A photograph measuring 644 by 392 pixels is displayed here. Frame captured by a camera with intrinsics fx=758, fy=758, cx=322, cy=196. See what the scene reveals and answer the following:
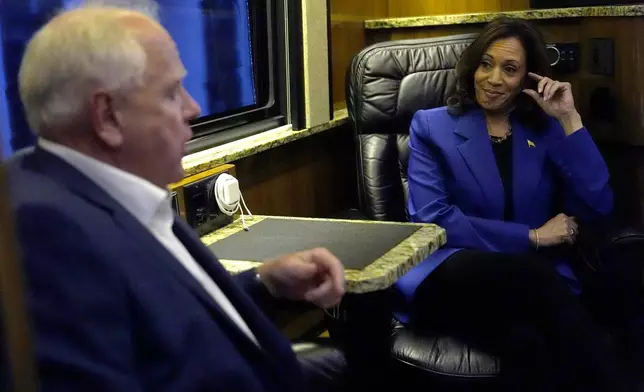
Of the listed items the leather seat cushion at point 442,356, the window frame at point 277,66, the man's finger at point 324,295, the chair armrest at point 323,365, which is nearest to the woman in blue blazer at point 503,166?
the leather seat cushion at point 442,356

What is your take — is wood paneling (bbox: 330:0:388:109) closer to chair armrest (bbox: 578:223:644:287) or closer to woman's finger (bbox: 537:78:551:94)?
woman's finger (bbox: 537:78:551:94)

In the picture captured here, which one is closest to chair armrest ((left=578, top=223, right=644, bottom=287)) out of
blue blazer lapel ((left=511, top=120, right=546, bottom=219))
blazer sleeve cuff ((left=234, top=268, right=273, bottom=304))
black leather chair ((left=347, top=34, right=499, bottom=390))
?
blue blazer lapel ((left=511, top=120, right=546, bottom=219))

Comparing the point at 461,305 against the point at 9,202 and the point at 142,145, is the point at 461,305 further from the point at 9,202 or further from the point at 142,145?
the point at 9,202

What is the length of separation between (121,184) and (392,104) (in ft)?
5.06

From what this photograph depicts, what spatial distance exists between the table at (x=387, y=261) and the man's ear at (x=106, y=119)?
54 cm

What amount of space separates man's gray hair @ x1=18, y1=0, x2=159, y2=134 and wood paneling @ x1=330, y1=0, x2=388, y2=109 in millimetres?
1738

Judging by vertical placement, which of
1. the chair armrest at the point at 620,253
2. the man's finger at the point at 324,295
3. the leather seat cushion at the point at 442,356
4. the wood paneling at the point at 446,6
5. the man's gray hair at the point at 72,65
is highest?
the wood paneling at the point at 446,6

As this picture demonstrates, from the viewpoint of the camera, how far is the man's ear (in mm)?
950

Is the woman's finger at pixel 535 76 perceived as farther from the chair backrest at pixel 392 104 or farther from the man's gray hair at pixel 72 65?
the man's gray hair at pixel 72 65

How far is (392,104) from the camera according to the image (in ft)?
7.97

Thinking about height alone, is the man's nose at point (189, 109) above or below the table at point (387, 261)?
above

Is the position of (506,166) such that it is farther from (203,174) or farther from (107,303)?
(107,303)

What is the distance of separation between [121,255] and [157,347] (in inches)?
4.8

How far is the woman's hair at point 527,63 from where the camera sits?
83.6 inches
